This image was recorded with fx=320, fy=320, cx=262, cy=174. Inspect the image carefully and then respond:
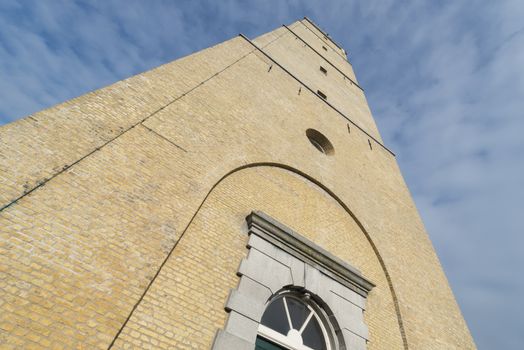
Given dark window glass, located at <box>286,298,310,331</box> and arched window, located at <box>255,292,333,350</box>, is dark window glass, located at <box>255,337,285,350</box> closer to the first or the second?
arched window, located at <box>255,292,333,350</box>

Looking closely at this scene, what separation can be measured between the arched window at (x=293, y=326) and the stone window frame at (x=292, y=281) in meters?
0.15

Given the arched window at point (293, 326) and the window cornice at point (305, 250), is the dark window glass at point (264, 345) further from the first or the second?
the window cornice at point (305, 250)

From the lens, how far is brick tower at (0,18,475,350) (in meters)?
3.21

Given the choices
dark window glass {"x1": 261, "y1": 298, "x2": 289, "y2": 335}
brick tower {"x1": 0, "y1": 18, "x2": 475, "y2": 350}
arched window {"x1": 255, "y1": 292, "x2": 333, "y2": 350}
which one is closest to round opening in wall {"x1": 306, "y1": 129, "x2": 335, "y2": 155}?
brick tower {"x1": 0, "y1": 18, "x2": 475, "y2": 350}

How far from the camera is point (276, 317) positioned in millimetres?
4809

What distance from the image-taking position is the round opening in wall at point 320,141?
8.85 metres

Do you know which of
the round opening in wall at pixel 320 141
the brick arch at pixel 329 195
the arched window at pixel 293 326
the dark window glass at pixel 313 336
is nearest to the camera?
the arched window at pixel 293 326

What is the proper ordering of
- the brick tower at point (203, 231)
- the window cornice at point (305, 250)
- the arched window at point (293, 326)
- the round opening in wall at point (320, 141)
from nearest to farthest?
the brick tower at point (203, 231)
the arched window at point (293, 326)
the window cornice at point (305, 250)
the round opening in wall at point (320, 141)

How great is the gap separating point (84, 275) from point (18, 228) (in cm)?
79

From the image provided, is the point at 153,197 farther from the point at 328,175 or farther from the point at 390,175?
the point at 390,175

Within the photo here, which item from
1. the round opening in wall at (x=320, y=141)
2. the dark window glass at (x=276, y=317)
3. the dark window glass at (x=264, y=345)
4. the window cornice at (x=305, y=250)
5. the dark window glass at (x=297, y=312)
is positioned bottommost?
the dark window glass at (x=264, y=345)

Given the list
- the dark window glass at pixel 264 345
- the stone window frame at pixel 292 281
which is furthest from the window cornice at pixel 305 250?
the dark window glass at pixel 264 345

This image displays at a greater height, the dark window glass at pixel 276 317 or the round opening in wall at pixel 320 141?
the round opening in wall at pixel 320 141

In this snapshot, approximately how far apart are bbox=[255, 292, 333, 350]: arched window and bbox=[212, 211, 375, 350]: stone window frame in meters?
0.15
